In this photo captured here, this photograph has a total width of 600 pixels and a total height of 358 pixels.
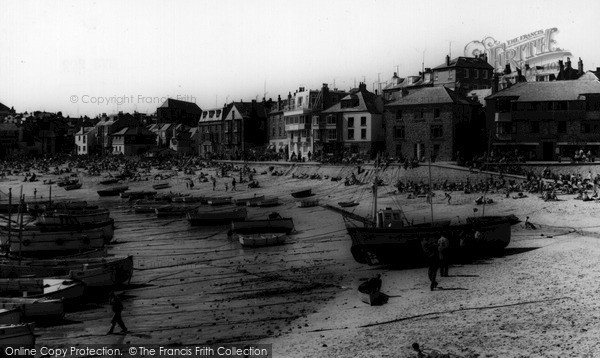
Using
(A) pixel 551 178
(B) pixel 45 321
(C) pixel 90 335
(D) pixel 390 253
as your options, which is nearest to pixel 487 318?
(D) pixel 390 253

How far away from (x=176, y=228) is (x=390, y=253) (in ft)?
83.4

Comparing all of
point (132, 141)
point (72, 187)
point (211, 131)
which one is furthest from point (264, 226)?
point (132, 141)

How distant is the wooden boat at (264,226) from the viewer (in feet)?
155

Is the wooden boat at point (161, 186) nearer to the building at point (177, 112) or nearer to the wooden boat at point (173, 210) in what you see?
the wooden boat at point (173, 210)

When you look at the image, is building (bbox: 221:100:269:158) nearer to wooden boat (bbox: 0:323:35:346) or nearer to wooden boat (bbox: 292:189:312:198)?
wooden boat (bbox: 292:189:312:198)

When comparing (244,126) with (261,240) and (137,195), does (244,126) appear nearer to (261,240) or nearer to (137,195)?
(137,195)

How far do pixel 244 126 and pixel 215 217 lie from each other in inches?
2680

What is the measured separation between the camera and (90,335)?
920 inches

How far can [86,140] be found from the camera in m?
156

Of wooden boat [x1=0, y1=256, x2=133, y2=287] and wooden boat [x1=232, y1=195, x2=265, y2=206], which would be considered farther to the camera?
wooden boat [x1=232, y1=195, x2=265, y2=206]

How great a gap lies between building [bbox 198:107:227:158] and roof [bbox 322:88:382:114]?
129 ft

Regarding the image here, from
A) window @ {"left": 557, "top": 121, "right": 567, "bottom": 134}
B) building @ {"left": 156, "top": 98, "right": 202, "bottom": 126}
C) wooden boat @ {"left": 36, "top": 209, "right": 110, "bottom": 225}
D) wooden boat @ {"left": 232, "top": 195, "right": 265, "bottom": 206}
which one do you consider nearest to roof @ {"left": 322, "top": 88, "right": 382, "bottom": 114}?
window @ {"left": 557, "top": 121, "right": 567, "bottom": 134}

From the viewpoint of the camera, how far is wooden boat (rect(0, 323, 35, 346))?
66.7ft

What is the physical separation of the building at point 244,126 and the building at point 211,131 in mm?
1806
